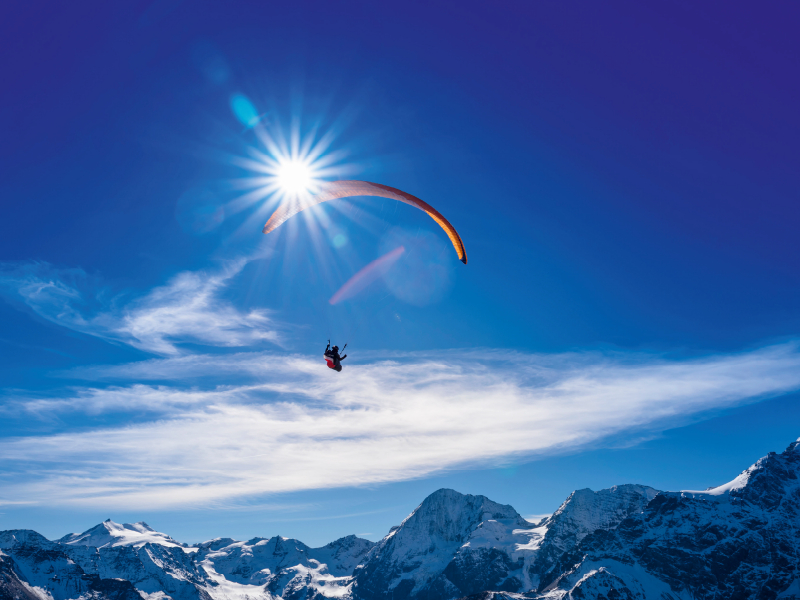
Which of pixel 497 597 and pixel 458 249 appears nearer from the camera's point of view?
pixel 458 249

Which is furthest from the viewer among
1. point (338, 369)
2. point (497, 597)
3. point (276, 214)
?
point (497, 597)

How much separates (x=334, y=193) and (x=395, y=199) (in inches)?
171

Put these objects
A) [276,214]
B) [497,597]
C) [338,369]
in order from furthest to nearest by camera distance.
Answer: [497,597] → [338,369] → [276,214]

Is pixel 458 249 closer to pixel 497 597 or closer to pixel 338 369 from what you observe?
pixel 338 369

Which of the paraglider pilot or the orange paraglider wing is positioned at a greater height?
the orange paraglider wing

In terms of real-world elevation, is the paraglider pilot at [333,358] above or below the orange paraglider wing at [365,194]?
below

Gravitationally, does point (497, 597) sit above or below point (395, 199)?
below

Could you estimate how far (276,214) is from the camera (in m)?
30.7

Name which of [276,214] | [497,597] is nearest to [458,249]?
[276,214]

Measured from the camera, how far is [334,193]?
31.7m

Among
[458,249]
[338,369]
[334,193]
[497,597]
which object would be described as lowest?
[497,597]

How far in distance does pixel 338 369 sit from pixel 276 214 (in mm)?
12571

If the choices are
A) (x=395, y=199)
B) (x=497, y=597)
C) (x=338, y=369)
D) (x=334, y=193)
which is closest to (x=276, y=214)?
(x=334, y=193)

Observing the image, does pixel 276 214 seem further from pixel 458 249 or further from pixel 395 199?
pixel 458 249
